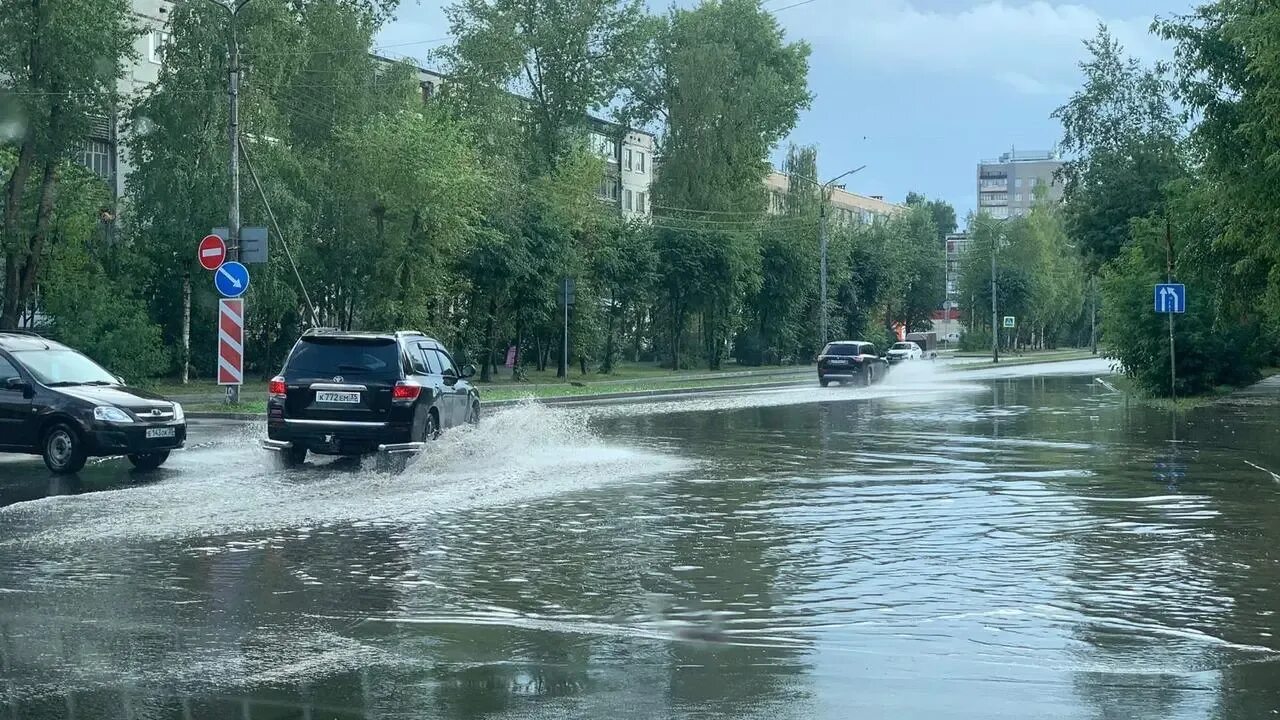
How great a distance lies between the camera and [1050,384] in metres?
50.7

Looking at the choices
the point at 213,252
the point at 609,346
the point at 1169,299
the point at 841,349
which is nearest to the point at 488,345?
the point at 609,346

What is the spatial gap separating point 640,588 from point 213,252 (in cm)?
2050

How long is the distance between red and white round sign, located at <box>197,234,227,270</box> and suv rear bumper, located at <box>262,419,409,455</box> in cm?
1127

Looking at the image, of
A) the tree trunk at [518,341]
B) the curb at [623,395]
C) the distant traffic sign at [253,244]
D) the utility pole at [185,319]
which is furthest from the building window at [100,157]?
the distant traffic sign at [253,244]

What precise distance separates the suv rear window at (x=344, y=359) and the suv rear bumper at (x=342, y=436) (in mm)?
597

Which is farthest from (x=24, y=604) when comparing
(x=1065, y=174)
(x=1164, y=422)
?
(x=1065, y=174)

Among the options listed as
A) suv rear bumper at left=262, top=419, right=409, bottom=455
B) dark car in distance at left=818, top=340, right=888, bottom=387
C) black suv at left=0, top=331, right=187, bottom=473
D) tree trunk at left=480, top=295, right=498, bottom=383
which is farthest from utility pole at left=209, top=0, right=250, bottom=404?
dark car in distance at left=818, top=340, right=888, bottom=387

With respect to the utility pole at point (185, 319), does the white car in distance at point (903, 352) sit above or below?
below

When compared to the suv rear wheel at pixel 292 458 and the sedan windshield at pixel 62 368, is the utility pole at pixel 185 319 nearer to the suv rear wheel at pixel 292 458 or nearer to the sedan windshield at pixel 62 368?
the sedan windshield at pixel 62 368

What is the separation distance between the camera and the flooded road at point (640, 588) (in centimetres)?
660

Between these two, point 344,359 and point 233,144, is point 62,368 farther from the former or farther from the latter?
point 233,144

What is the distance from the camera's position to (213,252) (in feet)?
91.9

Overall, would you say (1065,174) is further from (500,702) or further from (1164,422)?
(500,702)

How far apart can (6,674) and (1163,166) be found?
2213 inches
